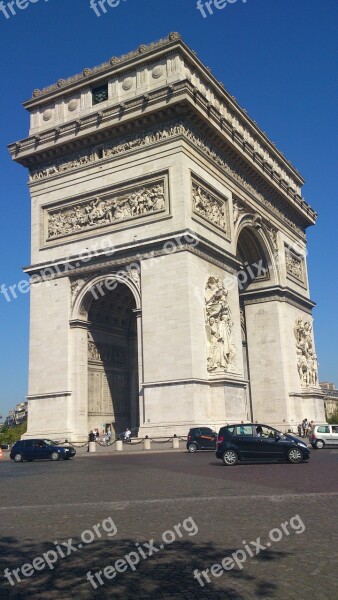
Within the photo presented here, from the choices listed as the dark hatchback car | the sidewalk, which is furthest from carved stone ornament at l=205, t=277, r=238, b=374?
the dark hatchback car

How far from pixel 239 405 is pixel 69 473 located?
1497 cm

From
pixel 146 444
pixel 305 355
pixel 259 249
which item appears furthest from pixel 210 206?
pixel 305 355

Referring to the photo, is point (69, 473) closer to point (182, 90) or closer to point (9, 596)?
point (9, 596)

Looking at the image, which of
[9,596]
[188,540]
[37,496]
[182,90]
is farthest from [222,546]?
[182,90]

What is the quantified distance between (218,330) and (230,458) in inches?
492

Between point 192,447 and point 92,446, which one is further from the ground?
point 92,446

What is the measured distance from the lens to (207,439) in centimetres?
2633

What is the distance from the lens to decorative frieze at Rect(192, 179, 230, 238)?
3206cm

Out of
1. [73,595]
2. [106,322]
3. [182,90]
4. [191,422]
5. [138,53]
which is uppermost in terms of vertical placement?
[138,53]

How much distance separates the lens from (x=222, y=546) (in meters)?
6.66

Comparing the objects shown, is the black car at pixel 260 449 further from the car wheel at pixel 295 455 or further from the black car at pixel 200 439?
the black car at pixel 200 439

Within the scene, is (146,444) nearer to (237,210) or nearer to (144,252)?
(144,252)

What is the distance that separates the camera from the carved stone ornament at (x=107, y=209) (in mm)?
31558

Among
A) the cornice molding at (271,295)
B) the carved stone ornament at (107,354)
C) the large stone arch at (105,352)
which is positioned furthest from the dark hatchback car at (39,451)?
the cornice molding at (271,295)
